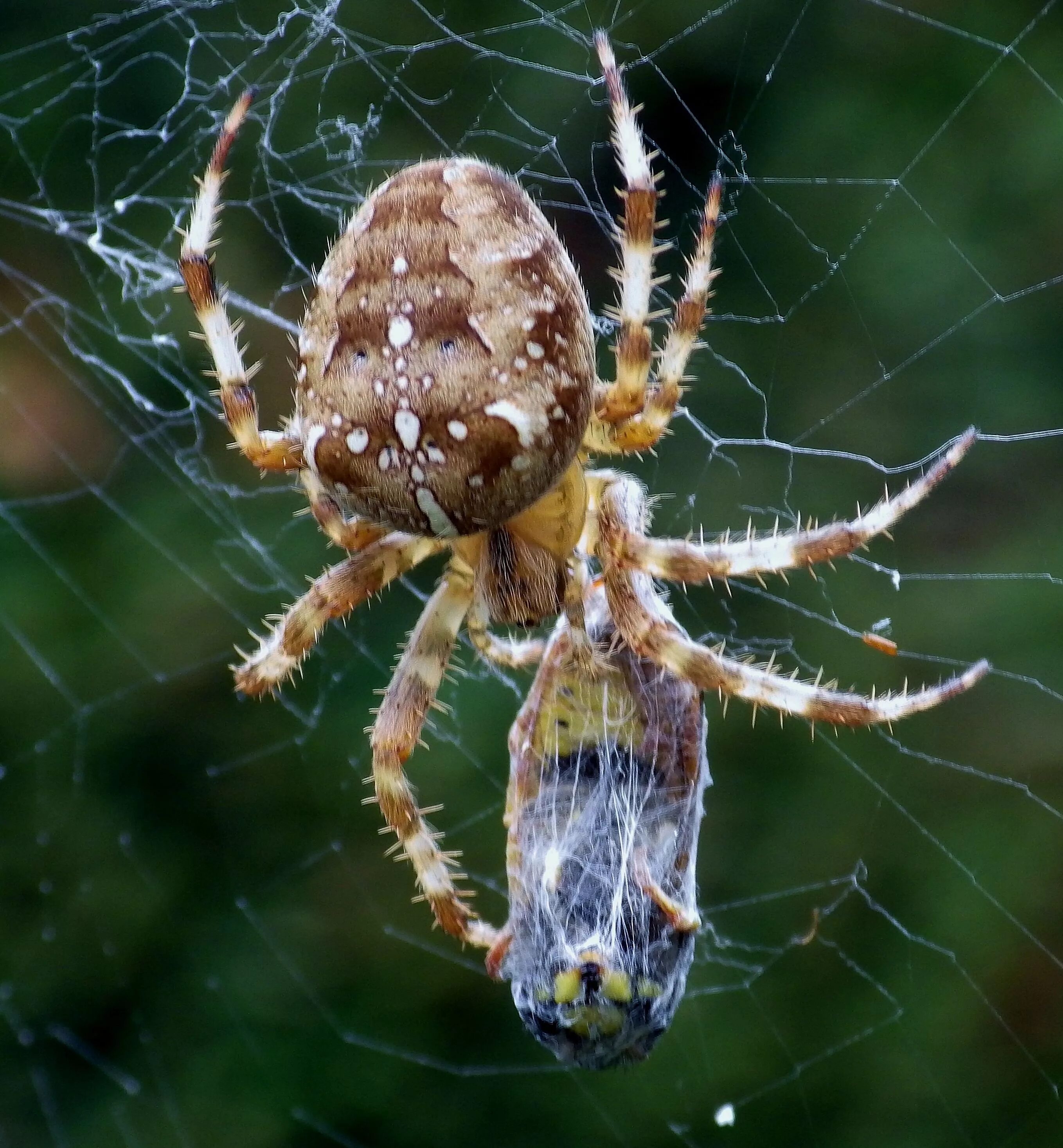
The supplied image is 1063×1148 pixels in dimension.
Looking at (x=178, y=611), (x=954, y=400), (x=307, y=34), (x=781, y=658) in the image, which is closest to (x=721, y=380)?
(x=954, y=400)

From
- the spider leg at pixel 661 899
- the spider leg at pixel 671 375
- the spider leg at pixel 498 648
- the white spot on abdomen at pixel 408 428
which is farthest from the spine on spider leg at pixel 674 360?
the spider leg at pixel 661 899

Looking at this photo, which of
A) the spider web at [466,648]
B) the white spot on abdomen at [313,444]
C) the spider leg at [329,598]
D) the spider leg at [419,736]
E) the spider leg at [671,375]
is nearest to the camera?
the white spot on abdomen at [313,444]

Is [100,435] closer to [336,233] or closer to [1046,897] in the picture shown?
[336,233]

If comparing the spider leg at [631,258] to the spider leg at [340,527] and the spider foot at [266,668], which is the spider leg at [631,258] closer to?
the spider leg at [340,527]

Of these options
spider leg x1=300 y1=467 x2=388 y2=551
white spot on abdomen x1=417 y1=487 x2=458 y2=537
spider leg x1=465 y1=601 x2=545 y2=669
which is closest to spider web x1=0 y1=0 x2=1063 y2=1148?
spider leg x1=465 y1=601 x2=545 y2=669

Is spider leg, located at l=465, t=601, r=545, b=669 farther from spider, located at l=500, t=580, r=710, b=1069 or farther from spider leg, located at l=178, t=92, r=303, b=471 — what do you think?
spider leg, located at l=178, t=92, r=303, b=471

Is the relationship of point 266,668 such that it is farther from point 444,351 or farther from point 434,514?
point 444,351
